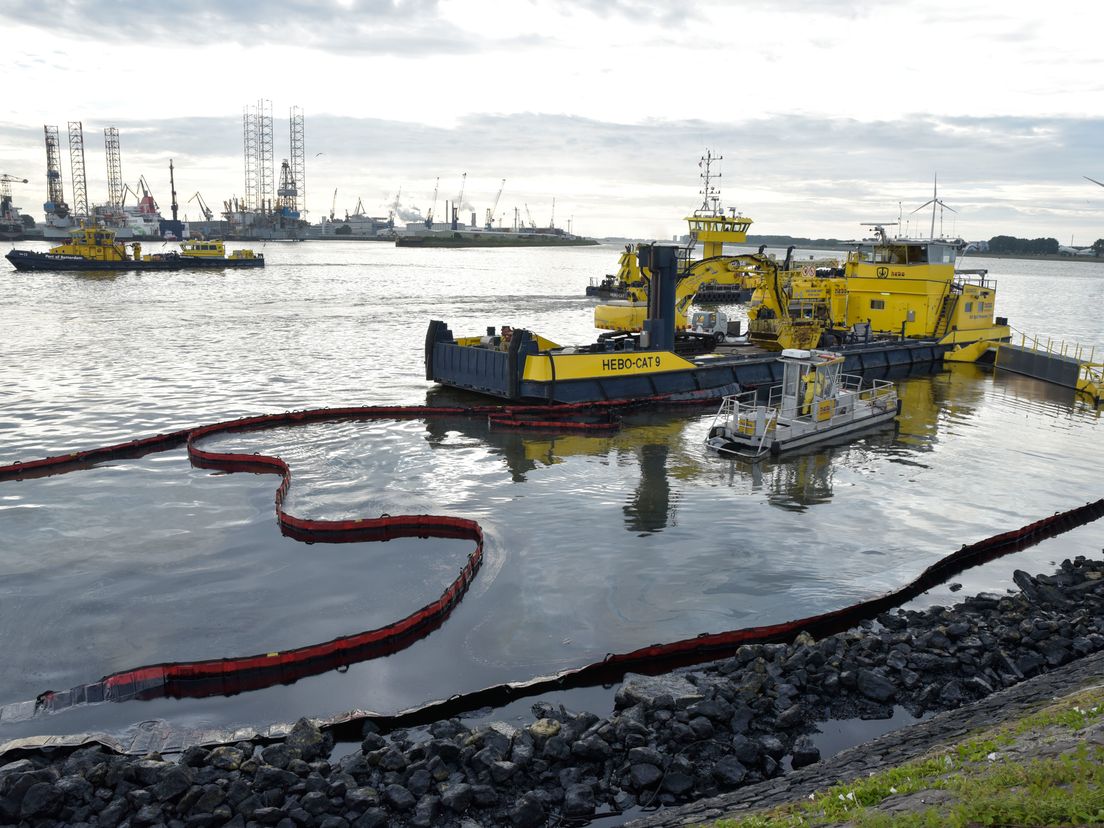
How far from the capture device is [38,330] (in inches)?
1722

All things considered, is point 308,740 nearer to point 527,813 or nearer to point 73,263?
point 527,813

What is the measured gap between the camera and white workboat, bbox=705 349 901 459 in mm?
21844

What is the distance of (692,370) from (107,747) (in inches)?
908

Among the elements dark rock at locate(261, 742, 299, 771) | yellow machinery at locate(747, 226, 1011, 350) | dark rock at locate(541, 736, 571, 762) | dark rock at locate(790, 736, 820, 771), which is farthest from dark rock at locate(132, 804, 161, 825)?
yellow machinery at locate(747, 226, 1011, 350)

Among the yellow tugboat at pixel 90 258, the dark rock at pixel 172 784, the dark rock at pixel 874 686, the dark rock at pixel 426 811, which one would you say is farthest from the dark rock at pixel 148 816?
the yellow tugboat at pixel 90 258

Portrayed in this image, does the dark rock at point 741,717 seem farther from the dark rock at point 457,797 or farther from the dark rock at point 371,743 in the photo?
the dark rock at point 371,743

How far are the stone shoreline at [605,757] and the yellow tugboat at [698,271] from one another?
19.2 metres

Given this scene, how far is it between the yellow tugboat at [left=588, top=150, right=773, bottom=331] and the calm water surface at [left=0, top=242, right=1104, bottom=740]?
262 inches

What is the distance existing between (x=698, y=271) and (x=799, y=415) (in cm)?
969

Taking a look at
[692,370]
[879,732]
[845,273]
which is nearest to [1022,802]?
[879,732]

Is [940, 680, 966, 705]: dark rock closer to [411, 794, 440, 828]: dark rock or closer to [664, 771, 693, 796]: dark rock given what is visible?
[664, 771, 693, 796]: dark rock

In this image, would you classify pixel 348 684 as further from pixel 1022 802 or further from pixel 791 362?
pixel 791 362

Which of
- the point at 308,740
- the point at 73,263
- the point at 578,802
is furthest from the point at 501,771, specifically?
the point at 73,263

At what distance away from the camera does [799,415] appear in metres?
23.4
